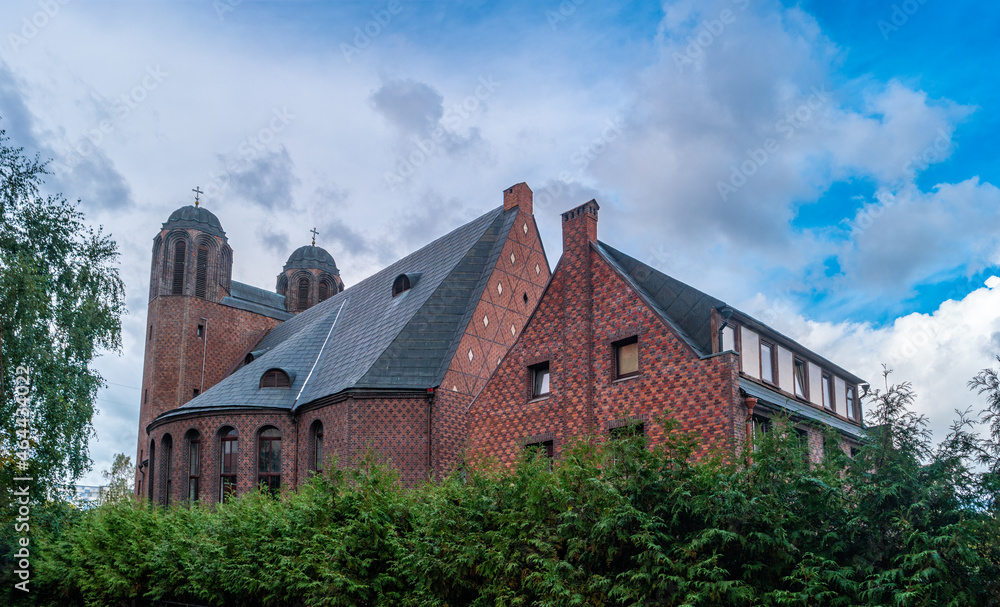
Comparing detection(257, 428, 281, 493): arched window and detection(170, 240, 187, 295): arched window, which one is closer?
detection(257, 428, 281, 493): arched window

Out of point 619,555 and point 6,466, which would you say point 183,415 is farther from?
point 619,555

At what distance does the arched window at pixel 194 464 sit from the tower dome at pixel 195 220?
21.9 m

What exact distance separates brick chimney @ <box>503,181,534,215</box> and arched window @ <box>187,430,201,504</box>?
15.4 metres

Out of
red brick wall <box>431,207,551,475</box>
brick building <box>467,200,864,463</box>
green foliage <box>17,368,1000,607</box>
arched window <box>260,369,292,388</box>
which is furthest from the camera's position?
arched window <box>260,369,292,388</box>

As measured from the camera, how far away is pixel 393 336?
28641 mm

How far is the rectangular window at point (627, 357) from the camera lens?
19500 millimetres

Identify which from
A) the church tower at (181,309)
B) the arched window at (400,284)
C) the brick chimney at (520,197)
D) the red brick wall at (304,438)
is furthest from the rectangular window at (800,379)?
the church tower at (181,309)

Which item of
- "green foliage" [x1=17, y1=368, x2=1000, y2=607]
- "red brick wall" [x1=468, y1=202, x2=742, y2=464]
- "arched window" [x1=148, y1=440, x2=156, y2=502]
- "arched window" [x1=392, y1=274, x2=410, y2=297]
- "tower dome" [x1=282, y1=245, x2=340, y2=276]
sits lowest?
"green foliage" [x1=17, y1=368, x2=1000, y2=607]

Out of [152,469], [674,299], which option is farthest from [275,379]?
[674,299]

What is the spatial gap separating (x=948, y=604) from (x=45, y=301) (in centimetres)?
2113

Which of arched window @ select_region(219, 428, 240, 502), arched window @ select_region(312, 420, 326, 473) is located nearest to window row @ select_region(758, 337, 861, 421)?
arched window @ select_region(312, 420, 326, 473)

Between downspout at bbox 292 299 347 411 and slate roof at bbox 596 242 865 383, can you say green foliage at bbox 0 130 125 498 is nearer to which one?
downspout at bbox 292 299 347 411

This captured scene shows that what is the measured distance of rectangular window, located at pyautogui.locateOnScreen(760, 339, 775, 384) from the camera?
827 inches

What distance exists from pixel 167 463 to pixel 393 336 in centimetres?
1180
